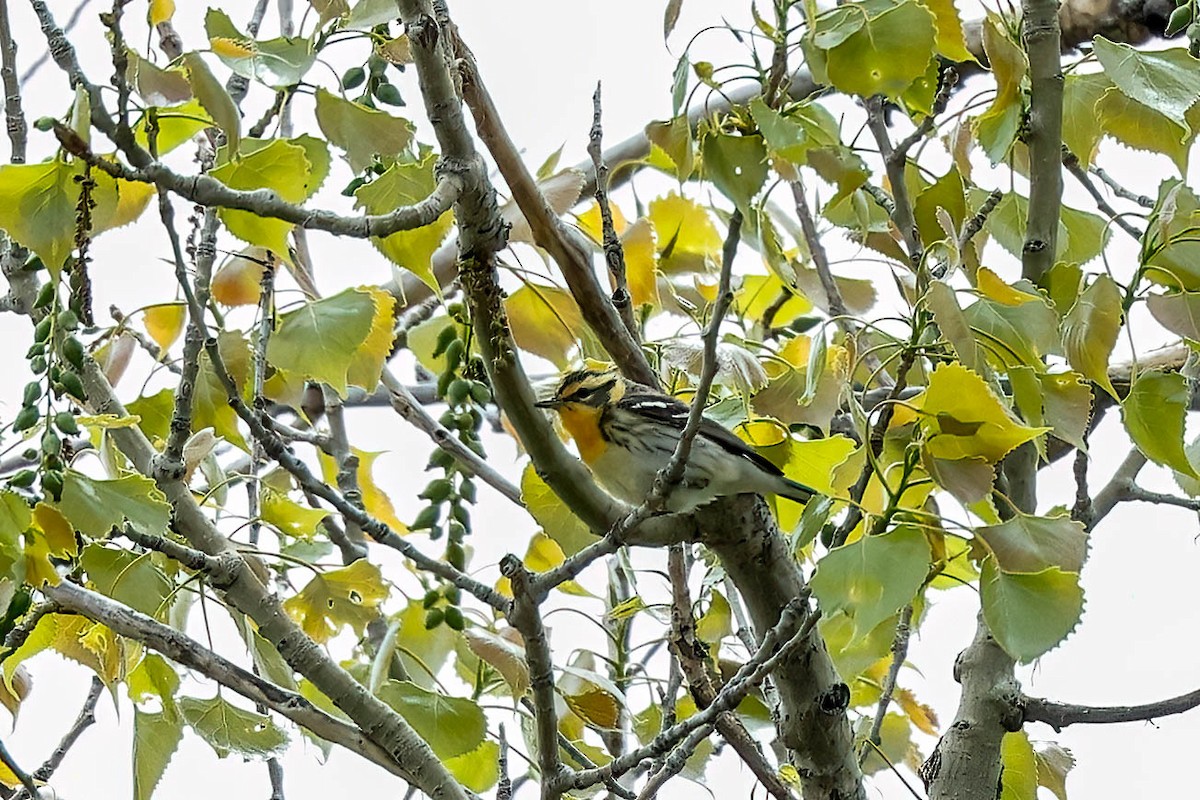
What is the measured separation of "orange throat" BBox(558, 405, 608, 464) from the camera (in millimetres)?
1865

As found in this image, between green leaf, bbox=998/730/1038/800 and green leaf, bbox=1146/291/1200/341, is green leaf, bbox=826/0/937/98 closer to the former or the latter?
green leaf, bbox=1146/291/1200/341

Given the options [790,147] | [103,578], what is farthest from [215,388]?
[790,147]

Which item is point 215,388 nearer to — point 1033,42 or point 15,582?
point 15,582

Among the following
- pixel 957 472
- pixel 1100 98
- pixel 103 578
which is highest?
pixel 1100 98

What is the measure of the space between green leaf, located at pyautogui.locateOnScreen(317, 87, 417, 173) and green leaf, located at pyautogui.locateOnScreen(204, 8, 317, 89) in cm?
6

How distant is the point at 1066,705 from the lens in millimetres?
1362

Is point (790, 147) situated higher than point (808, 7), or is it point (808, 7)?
point (808, 7)

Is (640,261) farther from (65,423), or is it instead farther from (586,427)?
(65,423)

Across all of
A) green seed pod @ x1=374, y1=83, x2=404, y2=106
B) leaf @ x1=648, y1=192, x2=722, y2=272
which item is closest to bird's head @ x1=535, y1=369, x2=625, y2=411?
leaf @ x1=648, y1=192, x2=722, y2=272

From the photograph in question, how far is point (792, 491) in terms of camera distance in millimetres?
1618

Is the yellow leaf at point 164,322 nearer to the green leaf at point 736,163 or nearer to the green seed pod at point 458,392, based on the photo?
the green seed pod at point 458,392

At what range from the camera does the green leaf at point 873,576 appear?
0.93 meters

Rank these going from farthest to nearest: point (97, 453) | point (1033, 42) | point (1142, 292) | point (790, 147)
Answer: point (97, 453) → point (1033, 42) → point (1142, 292) → point (790, 147)

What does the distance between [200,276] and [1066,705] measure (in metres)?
0.99
